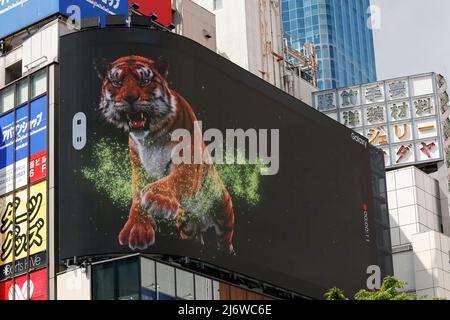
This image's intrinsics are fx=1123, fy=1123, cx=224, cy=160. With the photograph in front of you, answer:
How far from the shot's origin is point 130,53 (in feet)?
188

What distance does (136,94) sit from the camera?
56.6 metres

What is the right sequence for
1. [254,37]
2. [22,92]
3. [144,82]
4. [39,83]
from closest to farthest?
[144,82] → [39,83] → [22,92] → [254,37]

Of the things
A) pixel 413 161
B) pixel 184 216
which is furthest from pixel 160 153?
pixel 413 161

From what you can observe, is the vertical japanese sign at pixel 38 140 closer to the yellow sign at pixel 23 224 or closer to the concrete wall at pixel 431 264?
the yellow sign at pixel 23 224

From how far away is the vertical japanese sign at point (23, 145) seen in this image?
57594 millimetres

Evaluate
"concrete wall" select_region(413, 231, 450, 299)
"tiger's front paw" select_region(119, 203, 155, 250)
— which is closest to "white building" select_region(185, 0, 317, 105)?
"concrete wall" select_region(413, 231, 450, 299)

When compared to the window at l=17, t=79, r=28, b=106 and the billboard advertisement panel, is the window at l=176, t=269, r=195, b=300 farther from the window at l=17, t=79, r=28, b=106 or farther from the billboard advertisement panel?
the window at l=17, t=79, r=28, b=106

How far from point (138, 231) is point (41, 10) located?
16236 mm

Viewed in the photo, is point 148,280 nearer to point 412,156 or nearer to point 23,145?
point 23,145

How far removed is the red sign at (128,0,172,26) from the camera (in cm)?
7144

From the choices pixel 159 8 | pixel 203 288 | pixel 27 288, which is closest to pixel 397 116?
pixel 159 8

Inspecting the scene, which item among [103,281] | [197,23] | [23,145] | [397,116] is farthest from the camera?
[397,116]

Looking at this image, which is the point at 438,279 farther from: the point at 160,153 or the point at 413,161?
the point at 160,153

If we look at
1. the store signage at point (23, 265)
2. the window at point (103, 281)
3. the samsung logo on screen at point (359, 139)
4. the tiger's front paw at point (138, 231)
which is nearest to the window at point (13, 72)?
the store signage at point (23, 265)
